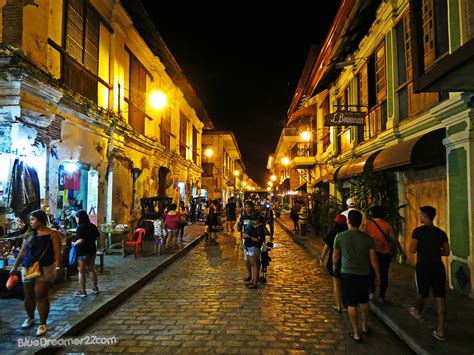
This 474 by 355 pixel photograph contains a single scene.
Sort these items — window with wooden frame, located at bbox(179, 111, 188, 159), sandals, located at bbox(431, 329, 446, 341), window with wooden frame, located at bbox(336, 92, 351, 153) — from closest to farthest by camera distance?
sandals, located at bbox(431, 329, 446, 341) → window with wooden frame, located at bbox(336, 92, 351, 153) → window with wooden frame, located at bbox(179, 111, 188, 159)

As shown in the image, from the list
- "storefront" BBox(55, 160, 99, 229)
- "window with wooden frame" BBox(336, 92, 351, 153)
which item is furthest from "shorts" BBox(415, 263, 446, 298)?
"window with wooden frame" BBox(336, 92, 351, 153)

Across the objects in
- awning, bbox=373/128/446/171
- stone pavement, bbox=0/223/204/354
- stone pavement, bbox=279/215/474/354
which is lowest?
stone pavement, bbox=279/215/474/354

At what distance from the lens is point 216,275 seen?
9.26m

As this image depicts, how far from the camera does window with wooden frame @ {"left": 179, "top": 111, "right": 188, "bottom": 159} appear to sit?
23562 millimetres

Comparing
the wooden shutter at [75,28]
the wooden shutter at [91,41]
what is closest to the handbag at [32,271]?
the wooden shutter at [75,28]

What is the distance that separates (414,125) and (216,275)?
629 centimetres

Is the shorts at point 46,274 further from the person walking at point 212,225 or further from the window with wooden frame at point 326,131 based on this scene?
the window with wooden frame at point 326,131

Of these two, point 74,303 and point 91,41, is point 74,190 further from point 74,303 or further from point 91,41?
point 74,303

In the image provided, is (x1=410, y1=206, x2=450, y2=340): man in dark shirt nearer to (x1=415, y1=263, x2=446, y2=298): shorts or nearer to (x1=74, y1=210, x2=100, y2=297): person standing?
(x1=415, y1=263, x2=446, y2=298): shorts

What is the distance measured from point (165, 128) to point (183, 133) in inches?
193

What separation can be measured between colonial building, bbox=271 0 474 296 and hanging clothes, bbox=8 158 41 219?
7624 millimetres

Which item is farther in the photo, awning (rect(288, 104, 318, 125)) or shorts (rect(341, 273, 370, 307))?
awning (rect(288, 104, 318, 125))

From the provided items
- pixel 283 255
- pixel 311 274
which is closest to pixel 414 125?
pixel 311 274

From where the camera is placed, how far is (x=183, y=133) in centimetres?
2467
